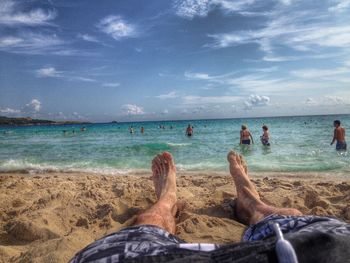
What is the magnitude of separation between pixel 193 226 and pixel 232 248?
1611mm

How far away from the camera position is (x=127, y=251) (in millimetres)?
858

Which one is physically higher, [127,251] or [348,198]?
[127,251]

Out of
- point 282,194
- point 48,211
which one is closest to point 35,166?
point 48,211

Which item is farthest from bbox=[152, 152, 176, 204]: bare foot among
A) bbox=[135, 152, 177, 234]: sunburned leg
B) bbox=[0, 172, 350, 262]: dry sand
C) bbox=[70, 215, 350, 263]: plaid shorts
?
bbox=[70, 215, 350, 263]: plaid shorts

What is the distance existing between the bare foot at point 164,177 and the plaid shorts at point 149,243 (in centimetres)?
151

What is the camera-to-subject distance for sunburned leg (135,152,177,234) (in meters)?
1.73

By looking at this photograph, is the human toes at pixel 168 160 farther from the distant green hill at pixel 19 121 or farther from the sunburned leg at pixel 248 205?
the distant green hill at pixel 19 121

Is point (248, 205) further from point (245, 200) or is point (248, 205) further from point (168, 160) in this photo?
point (168, 160)

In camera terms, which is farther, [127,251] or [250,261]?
[127,251]

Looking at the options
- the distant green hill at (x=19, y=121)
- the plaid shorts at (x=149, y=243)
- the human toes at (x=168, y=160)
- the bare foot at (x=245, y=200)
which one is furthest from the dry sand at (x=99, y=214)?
the distant green hill at (x=19, y=121)

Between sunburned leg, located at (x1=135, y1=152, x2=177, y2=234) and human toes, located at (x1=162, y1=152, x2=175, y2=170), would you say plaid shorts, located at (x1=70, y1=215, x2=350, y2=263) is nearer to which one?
sunburned leg, located at (x1=135, y1=152, x2=177, y2=234)

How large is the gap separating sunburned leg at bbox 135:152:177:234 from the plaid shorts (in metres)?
0.54

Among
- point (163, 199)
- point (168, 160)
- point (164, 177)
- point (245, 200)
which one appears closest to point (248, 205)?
point (245, 200)

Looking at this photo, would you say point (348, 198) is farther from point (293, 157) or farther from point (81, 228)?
point (293, 157)
